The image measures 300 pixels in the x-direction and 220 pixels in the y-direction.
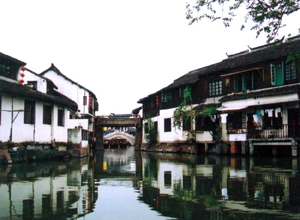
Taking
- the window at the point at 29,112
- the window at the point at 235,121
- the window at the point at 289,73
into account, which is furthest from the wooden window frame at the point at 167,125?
the window at the point at 29,112

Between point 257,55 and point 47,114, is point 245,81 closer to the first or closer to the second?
point 257,55

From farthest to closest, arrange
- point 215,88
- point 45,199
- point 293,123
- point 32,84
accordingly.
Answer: point 215,88 < point 32,84 < point 293,123 < point 45,199

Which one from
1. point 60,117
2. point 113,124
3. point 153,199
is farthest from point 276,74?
point 113,124

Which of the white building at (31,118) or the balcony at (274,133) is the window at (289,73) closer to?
the balcony at (274,133)

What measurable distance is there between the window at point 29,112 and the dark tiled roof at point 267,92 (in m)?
16.4

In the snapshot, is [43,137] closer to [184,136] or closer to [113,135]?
[184,136]

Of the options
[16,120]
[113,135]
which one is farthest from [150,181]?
[113,135]

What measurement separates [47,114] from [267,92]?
16871 mm

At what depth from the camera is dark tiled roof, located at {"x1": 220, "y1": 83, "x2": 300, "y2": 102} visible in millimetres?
25266

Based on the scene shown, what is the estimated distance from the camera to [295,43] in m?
28.1

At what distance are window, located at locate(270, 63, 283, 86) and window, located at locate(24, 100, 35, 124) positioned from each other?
18.8 m

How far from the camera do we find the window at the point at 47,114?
81.2 feet

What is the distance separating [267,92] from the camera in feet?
89.3

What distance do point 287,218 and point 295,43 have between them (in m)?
25.0
